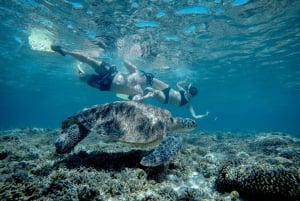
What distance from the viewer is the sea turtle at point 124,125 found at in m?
5.38

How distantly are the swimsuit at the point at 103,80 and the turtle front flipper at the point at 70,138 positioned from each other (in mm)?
7267

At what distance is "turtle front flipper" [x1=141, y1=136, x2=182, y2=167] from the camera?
433 centimetres

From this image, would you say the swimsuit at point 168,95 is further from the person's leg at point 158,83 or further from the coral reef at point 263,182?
the coral reef at point 263,182

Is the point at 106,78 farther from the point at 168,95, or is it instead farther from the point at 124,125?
the point at 124,125

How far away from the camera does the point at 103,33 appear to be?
55.5 feet

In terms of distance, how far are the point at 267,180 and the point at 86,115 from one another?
16.4 feet

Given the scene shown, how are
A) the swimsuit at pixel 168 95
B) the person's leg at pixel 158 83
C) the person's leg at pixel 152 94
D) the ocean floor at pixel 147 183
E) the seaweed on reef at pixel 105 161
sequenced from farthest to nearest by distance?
1. the person's leg at pixel 158 83
2. the swimsuit at pixel 168 95
3. the person's leg at pixel 152 94
4. the seaweed on reef at pixel 105 161
5. the ocean floor at pixel 147 183

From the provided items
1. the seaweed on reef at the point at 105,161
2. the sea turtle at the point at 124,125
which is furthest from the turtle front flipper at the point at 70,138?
the seaweed on reef at the point at 105,161

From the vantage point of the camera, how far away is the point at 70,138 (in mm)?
5527

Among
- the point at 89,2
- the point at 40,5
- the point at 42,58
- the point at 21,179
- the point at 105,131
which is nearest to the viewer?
the point at 21,179

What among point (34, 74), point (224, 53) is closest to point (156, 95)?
point (224, 53)

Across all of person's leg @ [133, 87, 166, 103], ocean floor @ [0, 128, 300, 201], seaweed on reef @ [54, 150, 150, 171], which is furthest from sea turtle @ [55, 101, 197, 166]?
person's leg @ [133, 87, 166, 103]

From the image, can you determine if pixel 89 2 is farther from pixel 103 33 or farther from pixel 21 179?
pixel 21 179

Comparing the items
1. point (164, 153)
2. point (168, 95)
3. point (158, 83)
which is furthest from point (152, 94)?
point (164, 153)
